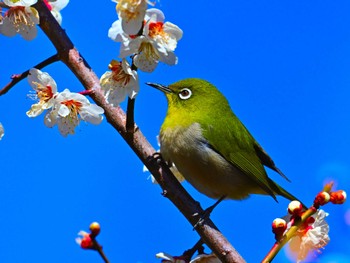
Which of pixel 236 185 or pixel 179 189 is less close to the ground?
pixel 236 185

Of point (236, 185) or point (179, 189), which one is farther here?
point (236, 185)

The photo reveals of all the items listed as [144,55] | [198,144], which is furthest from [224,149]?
[144,55]

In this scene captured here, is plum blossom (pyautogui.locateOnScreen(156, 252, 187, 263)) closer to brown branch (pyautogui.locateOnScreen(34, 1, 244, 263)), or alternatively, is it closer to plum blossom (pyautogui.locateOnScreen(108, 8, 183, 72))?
brown branch (pyautogui.locateOnScreen(34, 1, 244, 263))

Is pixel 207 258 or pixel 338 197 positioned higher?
pixel 207 258

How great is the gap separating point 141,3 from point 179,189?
2.70 ft

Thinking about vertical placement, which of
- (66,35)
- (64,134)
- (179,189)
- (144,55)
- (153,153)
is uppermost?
(66,35)

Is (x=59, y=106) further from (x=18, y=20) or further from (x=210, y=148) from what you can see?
(x=210, y=148)

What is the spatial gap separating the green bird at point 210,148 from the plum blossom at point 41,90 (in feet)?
3.04

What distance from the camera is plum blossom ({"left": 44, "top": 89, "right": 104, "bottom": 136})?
106 inches

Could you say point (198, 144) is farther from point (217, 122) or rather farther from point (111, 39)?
point (111, 39)

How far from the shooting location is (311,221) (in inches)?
94.6

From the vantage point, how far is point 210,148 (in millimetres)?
3746

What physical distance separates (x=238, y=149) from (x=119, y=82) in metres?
1.57

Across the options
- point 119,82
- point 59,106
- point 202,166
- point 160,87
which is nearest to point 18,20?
point 59,106
